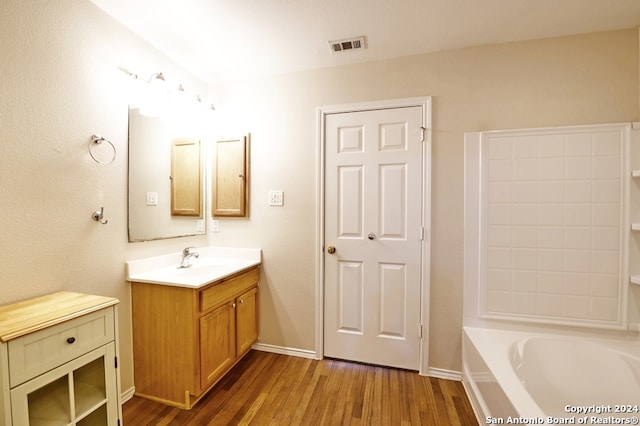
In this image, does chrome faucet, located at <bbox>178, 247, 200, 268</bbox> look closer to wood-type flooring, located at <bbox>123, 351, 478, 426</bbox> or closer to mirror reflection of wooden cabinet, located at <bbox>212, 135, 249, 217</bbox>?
mirror reflection of wooden cabinet, located at <bbox>212, 135, 249, 217</bbox>

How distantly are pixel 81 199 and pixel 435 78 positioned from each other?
2.41m

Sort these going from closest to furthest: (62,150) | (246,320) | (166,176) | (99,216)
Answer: (62,150) < (99,216) < (166,176) < (246,320)

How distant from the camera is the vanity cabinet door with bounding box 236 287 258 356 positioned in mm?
2037

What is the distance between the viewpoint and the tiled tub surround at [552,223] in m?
1.67

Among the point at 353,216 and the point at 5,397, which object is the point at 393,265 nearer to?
the point at 353,216

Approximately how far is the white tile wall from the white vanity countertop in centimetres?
185

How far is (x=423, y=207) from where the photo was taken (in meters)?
1.97

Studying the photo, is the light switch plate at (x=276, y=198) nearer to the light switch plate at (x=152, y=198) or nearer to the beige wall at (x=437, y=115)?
the beige wall at (x=437, y=115)

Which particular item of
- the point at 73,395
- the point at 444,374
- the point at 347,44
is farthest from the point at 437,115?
the point at 73,395

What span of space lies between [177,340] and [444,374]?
73.5 inches

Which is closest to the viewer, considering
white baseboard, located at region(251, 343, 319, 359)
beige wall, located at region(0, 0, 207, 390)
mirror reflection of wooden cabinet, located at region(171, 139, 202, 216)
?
beige wall, located at region(0, 0, 207, 390)

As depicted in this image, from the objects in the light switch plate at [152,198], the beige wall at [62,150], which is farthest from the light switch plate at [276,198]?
the beige wall at [62,150]

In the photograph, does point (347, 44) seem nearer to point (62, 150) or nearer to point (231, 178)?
point (231, 178)

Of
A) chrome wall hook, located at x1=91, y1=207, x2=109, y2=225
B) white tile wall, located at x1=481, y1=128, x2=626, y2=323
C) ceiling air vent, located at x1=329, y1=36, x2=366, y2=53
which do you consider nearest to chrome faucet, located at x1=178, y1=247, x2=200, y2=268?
chrome wall hook, located at x1=91, y1=207, x2=109, y2=225
